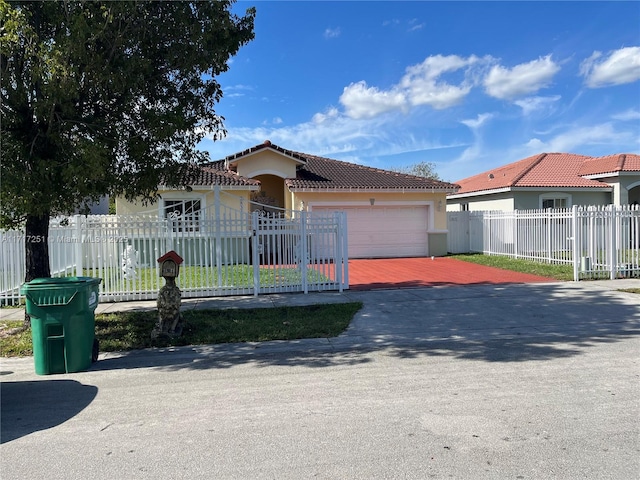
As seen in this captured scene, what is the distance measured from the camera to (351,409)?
14.6ft

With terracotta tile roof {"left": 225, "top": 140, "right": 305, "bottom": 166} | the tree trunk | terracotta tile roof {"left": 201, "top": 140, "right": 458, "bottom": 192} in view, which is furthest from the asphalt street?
terracotta tile roof {"left": 225, "top": 140, "right": 305, "bottom": 166}

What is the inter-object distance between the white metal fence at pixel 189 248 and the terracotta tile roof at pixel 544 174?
42.3 feet

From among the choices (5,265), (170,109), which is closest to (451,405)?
(170,109)

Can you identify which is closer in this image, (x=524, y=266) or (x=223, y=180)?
(x=524, y=266)

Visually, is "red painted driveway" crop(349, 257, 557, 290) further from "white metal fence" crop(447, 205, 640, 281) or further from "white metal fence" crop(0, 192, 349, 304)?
"white metal fence" crop(447, 205, 640, 281)

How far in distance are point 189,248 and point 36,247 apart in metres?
3.10

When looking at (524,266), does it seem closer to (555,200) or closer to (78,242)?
(555,200)

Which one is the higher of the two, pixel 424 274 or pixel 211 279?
pixel 211 279

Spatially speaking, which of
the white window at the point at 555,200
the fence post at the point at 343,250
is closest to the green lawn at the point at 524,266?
the white window at the point at 555,200

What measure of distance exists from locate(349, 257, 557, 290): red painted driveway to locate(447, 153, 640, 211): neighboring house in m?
5.59

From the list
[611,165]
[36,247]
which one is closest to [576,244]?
[611,165]

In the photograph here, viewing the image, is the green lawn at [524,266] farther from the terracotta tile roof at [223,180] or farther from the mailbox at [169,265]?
the mailbox at [169,265]

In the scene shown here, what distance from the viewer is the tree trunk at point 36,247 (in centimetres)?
801

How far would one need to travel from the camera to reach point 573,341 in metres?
6.80
